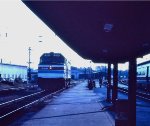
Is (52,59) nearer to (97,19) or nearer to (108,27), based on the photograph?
(108,27)

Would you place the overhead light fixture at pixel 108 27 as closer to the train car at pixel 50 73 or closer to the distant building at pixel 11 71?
the train car at pixel 50 73

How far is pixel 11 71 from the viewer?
264ft

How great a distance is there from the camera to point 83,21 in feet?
21.7

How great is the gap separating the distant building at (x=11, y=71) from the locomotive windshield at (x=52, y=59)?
35834 mm

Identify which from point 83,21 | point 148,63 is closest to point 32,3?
point 83,21

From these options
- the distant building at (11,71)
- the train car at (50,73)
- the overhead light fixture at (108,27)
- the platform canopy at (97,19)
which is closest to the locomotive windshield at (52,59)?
the train car at (50,73)

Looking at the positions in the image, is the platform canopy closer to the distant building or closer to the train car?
the train car

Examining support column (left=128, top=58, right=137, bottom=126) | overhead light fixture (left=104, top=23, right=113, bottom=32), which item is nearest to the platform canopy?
overhead light fixture (left=104, top=23, right=113, bottom=32)

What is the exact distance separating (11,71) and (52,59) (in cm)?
4564

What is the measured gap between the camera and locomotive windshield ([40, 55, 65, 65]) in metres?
36.8

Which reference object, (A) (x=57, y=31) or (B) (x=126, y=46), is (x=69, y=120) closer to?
(B) (x=126, y=46)

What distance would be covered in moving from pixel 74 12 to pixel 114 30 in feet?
7.51

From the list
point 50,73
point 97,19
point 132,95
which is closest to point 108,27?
point 97,19

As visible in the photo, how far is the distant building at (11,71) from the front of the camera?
238 ft
